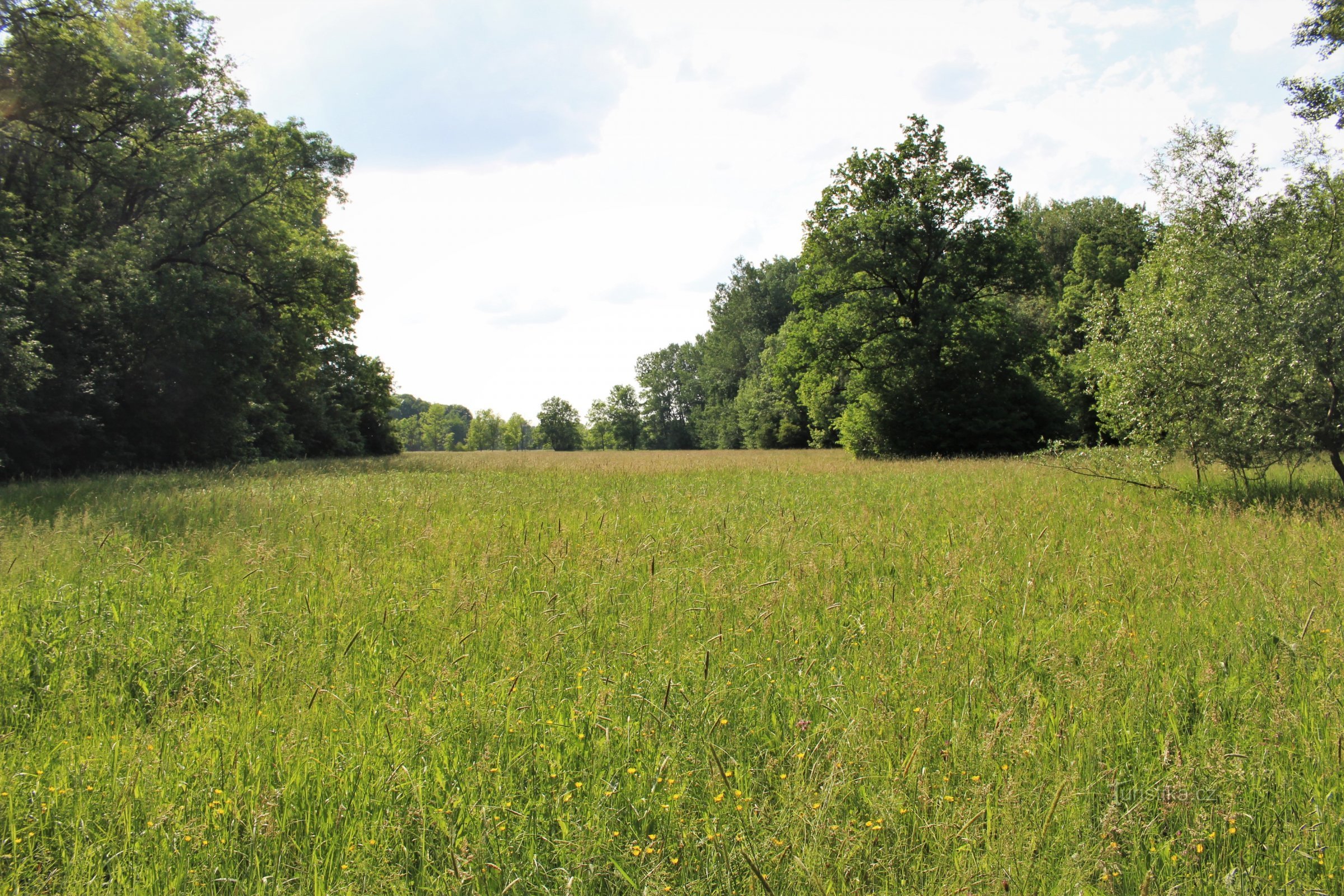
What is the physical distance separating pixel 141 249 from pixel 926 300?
26780 millimetres

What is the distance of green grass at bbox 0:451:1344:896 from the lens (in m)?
2.26

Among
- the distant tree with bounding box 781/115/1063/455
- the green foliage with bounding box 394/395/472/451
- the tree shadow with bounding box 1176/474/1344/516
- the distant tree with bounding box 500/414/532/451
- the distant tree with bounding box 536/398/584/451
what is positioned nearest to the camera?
Answer: the tree shadow with bounding box 1176/474/1344/516

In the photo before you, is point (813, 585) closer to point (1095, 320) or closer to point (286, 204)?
point (1095, 320)

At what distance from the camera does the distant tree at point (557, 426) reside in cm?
9300

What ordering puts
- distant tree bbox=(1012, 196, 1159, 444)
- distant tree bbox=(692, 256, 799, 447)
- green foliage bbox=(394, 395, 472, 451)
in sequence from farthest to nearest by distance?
green foliage bbox=(394, 395, 472, 451) → distant tree bbox=(692, 256, 799, 447) → distant tree bbox=(1012, 196, 1159, 444)

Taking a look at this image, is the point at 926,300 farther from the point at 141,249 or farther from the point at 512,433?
the point at 512,433

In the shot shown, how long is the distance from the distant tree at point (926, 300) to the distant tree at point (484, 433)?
111 m

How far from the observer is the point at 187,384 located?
18.8 m

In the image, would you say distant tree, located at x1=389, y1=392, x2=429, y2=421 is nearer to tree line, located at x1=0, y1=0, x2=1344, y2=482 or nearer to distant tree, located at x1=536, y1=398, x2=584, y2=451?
distant tree, located at x1=536, y1=398, x2=584, y2=451

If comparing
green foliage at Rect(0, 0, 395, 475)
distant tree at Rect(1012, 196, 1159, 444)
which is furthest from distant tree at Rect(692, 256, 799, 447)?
green foliage at Rect(0, 0, 395, 475)

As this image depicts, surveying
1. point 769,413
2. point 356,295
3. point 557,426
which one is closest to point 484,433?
point 557,426

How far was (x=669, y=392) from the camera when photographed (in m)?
83.2

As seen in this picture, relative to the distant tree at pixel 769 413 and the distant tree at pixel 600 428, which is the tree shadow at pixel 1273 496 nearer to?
the distant tree at pixel 769 413

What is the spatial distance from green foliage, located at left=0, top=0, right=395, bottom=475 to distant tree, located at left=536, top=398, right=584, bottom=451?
68.1 m
